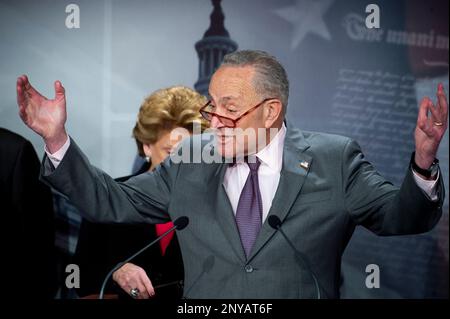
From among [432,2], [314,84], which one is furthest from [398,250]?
[432,2]

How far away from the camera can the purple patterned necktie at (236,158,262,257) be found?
2.05 meters

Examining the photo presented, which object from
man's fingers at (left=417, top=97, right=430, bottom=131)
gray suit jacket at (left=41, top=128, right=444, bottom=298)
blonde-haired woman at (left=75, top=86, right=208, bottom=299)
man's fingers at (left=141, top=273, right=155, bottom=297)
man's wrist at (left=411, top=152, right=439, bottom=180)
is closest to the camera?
man's fingers at (left=417, top=97, right=430, bottom=131)

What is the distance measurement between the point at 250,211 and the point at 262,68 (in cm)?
42

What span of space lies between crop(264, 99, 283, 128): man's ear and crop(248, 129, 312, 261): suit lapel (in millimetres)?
71

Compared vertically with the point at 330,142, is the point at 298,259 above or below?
below

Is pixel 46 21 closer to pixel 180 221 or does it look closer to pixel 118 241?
pixel 118 241

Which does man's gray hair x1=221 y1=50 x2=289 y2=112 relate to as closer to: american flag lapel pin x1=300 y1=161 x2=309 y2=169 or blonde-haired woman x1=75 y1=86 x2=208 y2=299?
american flag lapel pin x1=300 y1=161 x2=309 y2=169

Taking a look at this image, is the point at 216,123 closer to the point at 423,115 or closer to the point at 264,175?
the point at 264,175

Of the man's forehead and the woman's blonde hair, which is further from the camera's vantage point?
the woman's blonde hair

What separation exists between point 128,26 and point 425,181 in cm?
198

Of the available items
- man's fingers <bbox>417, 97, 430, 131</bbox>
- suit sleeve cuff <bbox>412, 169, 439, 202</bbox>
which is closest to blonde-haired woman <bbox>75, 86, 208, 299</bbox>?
suit sleeve cuff <bbox>412, 169, 439, 202</bbox>

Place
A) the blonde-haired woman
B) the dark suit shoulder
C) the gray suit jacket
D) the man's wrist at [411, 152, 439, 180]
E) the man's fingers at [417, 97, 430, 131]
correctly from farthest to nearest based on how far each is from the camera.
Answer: the dark suit shoulder
the blonde-haired woman
the gray suit jacket
the man's wrist at [411, 152, 439, 180]
the man's fingers at [417, 97, 430, 131]

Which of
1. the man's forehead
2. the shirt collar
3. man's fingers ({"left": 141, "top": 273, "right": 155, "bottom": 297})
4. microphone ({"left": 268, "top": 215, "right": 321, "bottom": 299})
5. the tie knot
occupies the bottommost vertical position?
man's fingers ({"left": 141, "top": 273, "right": 155, "bottom": 297})

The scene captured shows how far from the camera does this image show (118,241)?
2.95 metres
